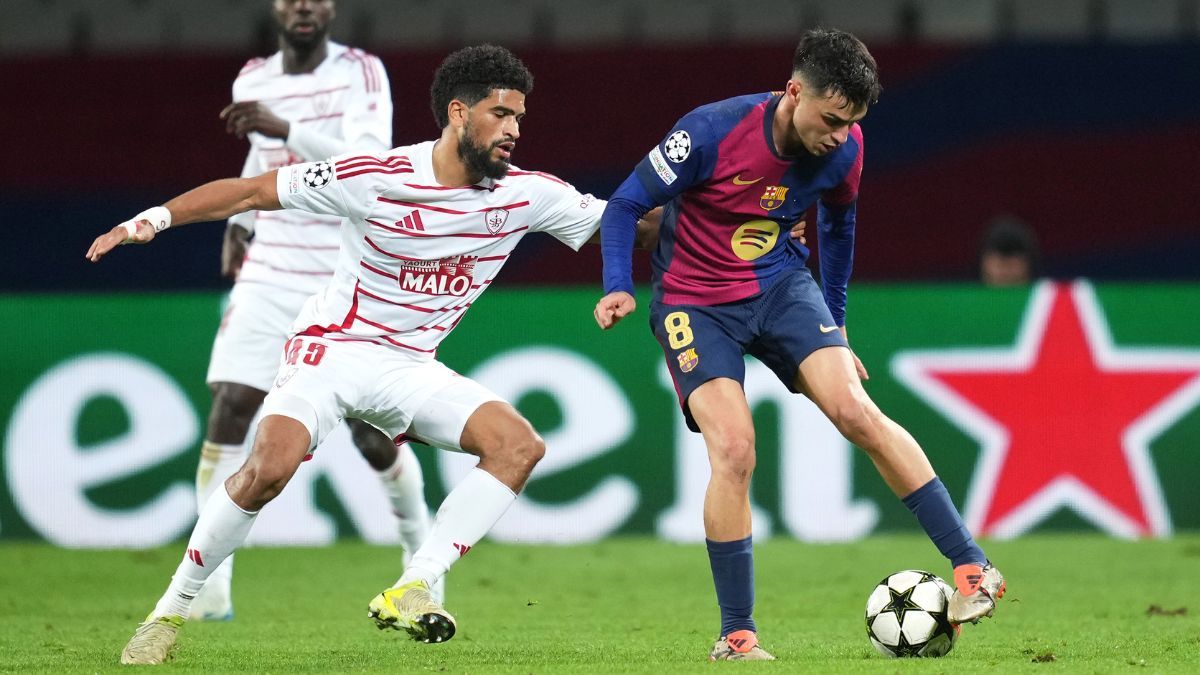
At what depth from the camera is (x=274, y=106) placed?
274 inches

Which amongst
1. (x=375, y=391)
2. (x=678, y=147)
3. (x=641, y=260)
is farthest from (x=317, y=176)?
(x=641, y=260)

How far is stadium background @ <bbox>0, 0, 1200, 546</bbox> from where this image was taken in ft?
31.1

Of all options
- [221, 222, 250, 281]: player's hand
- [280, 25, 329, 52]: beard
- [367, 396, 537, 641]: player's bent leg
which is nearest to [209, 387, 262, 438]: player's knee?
[221, 222, 250, 281]: player's hand

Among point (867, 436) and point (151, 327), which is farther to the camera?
point (151, 327)

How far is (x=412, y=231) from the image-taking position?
18.0 ft

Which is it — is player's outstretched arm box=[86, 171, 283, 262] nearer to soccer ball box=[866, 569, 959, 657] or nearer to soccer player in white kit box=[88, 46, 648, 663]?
soccer player in white kit box=[88, 46, 648, 663]

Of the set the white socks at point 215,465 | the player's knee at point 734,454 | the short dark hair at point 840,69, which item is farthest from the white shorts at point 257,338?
the short dark hair at point 840,69

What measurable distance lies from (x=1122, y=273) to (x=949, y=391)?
4339 millimetres

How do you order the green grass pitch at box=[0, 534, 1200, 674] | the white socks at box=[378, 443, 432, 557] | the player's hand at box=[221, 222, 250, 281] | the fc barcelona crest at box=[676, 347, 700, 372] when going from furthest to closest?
the player's hand at box=[221, 222, 250, 281] < the white socks at box=[378, 443, 432, 557] < the fc barcelona crest at box=[676, 347, 700, 372] < the green grass pitch at box=[0, 534, 1200, 674]

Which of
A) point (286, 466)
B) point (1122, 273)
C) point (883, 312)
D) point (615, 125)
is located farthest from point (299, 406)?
point (1122, 273)

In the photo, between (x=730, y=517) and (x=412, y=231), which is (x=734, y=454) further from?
(x=412, y=231)

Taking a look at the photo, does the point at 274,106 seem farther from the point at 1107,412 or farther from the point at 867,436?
the point at 1107,412

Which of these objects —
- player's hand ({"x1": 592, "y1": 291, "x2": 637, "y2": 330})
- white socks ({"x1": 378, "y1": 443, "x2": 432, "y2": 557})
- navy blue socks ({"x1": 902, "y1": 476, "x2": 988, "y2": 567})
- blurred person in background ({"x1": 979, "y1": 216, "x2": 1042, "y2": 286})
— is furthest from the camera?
blurred person in background ({"x1": 979, "y1": 216, "x2": 1042, "y2": 286})

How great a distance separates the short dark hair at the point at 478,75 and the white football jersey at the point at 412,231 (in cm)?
23
